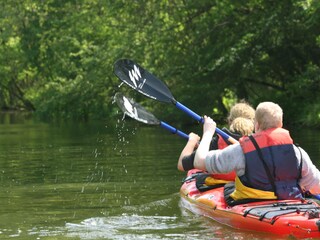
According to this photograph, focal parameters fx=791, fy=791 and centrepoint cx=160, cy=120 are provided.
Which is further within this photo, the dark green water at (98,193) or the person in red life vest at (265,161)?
the dark green water at (98,193)

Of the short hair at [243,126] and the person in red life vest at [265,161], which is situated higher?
the short hair at [243,126]

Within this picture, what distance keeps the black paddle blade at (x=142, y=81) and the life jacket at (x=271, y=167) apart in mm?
2733

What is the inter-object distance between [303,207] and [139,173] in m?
5.79

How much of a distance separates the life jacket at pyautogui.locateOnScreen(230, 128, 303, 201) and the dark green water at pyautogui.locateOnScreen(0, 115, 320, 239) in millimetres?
468

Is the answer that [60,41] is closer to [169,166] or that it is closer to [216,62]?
[216,62]

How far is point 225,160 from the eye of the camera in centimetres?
723

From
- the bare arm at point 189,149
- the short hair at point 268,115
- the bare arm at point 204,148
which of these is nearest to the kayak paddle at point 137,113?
the bare arm at point 189,149

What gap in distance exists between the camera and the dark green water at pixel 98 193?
7.74 meters

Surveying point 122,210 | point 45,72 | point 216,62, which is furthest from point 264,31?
point 45,72

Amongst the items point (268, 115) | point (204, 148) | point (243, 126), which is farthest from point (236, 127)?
point (268, 115)

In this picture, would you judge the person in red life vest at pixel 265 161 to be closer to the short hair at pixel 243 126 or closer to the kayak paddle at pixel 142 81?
the short hair at pixel 243 126

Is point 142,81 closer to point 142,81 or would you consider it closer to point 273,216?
point 142,81

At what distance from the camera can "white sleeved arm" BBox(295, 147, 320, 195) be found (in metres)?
7.41

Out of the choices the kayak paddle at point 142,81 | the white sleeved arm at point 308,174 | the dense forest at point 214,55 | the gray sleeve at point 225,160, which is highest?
the dense forest at point 214,55
